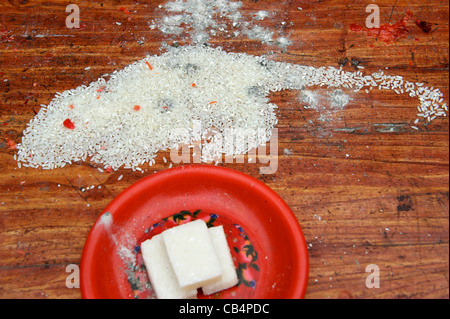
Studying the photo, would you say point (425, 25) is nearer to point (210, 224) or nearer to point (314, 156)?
point (314, 156)

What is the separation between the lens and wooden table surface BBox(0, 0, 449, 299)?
1.17 m

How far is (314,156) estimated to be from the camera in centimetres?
137

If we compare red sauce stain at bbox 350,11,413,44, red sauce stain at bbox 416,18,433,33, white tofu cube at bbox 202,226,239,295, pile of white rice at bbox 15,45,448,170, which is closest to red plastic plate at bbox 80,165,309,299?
white tofu cube at bbox 202,226,239,295

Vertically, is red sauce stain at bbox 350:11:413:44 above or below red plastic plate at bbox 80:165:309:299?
above

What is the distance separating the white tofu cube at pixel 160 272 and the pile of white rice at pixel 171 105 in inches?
14.2

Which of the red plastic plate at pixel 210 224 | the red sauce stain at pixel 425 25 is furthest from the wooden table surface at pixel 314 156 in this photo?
the red plastic plate at pixel 210 224

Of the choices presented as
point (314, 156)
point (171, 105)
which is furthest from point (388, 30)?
point (171, 105)

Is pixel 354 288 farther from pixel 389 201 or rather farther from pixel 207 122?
pixel 207 122

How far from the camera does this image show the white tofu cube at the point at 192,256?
0.99 meters

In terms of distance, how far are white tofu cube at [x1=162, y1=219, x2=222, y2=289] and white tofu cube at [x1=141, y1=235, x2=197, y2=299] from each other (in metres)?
0.05

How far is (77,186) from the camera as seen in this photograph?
132cm

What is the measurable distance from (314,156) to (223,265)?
551 millimetres

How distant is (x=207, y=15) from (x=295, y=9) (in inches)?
16.3

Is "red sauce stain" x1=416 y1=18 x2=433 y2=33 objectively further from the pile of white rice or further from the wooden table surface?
the pile of white rice
